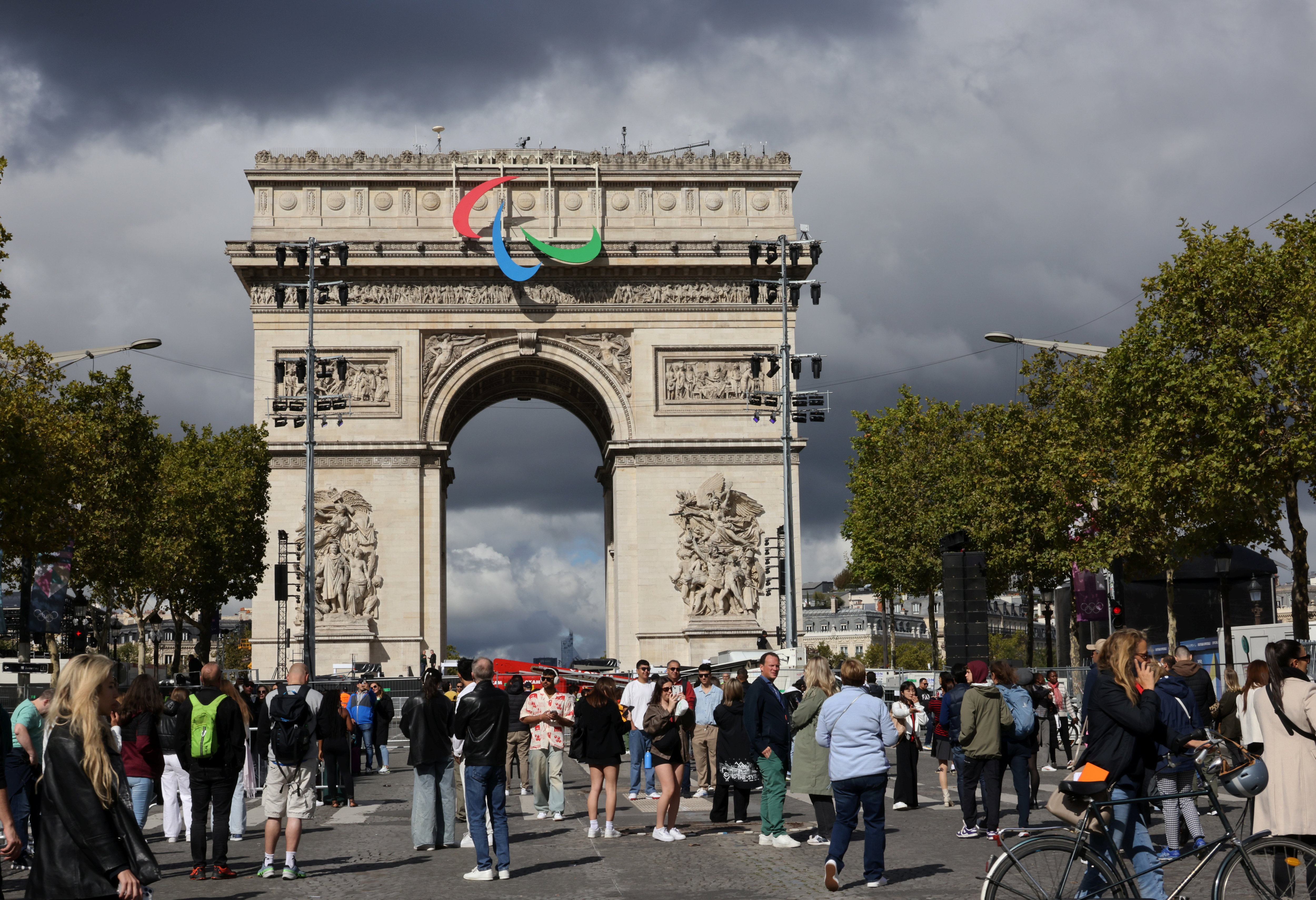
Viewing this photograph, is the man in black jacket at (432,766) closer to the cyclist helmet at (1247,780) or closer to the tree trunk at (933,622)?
the cyclist helmet at (1247,780)

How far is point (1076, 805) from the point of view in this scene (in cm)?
861

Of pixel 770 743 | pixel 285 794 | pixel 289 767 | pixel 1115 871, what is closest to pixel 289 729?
pixel 289 767

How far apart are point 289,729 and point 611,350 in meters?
32.9

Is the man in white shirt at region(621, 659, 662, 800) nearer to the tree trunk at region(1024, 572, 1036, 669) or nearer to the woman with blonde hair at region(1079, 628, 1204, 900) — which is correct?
the woman with blonde hair at region(1079, 628, 1204, 900)

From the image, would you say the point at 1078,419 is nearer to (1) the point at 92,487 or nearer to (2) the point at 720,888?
(1) the point at 92,487

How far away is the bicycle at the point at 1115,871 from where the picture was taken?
25.7 ft

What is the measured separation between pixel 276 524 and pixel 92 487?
774cm

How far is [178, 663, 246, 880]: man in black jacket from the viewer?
43.3 feet

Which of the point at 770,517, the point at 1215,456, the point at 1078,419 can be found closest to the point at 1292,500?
the point at 1215,456

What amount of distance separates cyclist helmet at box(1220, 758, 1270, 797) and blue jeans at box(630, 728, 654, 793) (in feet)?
42.2

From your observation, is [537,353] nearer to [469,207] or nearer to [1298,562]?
[469,207]

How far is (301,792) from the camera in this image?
13555 millimetres

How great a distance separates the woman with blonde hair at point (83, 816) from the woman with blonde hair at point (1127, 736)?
5490mm

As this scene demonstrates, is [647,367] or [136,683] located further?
[647,367]
